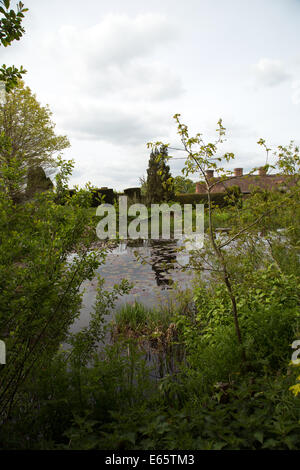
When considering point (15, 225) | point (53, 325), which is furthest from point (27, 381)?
point (15, 225)

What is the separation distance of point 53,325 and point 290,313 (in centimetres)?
244

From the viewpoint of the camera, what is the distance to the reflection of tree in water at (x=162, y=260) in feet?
23.9

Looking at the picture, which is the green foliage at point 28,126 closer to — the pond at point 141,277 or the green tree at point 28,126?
the green tree at point 28,126

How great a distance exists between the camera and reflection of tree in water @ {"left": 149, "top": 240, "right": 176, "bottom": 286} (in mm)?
7274

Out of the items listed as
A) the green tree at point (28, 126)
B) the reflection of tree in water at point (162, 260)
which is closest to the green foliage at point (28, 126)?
the green tree at point (28, 126)

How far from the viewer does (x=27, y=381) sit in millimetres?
2279

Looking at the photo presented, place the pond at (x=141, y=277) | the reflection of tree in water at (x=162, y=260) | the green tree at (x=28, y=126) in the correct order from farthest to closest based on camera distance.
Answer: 1. the green tree at (x=28, y=126)
2. the reflection of tree in water at (x=162, y=260)
3. the pond at (x=141, y=277)

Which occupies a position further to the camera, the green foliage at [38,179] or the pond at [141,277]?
the green foliage at [38,179]

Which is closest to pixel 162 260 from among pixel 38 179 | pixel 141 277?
pixel 141 277

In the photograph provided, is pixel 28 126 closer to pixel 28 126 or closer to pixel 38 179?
pixel 28 126

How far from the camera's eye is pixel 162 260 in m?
9.30

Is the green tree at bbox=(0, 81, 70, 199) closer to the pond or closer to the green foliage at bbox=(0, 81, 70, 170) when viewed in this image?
the green foliage at bbox=(0, 81, 70, 170)
